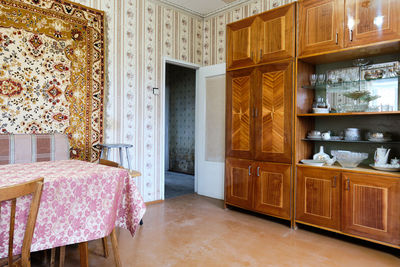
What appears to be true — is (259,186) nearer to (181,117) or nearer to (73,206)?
(73,206)

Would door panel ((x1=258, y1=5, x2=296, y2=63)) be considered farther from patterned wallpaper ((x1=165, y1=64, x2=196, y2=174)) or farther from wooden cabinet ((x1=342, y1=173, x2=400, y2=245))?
patterned wallpaper ((x1=165, y1=64, x2=196, y2=174))

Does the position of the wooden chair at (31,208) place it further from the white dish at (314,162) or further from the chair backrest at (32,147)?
the white dish at (314,162)

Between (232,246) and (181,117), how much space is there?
15.9ft

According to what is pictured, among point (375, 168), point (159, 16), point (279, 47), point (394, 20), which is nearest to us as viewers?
point (394, 20)

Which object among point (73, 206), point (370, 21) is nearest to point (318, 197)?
point (370, 21)

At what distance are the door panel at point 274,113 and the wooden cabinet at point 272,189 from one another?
0.11 metres

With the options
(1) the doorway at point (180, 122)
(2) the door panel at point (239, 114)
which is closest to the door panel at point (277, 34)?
(2) the door panel at point (239, 114)

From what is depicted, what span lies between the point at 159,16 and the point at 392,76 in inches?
124

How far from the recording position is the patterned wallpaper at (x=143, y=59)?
3.63 metres

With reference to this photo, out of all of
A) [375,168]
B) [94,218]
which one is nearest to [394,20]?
[375,168]

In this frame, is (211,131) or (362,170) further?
(211,131)

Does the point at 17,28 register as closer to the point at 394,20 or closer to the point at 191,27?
the point at 191,27

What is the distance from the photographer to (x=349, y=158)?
2.71 m

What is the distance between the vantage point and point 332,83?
2990mm
